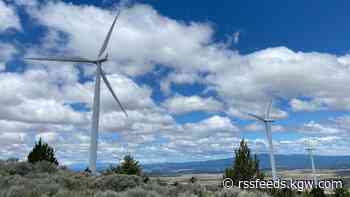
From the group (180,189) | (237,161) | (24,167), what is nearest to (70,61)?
(24,167)

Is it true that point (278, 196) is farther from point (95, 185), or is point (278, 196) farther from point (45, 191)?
point (45, 191)

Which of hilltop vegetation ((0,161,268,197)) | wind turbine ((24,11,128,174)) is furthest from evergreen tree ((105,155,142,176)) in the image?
hilltop vegetation ((0,161,268,197))

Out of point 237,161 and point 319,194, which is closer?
point 319,194

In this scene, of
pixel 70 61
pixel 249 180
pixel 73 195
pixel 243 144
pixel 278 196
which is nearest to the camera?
pixel 73 195

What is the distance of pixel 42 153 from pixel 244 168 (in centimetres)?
2454

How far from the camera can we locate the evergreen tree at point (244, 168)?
162 ft

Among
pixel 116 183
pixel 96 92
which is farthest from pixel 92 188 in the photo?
pixel 96 92

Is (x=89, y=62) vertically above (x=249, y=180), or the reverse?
(x=89, y=62)

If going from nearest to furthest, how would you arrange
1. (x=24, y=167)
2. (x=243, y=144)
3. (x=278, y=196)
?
(x=24, y=167), (x=278, y=196), (x=243, y=144)

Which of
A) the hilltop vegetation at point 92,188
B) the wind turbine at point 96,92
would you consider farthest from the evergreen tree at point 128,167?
the hilltop vegetation at point 92,188

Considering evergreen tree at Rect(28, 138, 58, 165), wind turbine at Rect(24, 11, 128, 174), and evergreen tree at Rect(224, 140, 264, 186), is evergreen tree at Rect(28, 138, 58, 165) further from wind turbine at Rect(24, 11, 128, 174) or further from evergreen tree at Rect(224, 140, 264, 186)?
evergreen tree at Rect(224, 140, 264, 186)

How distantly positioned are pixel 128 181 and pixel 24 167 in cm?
1073

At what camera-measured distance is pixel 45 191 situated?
15.4 metres

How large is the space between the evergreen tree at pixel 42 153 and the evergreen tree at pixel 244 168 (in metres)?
21.9
